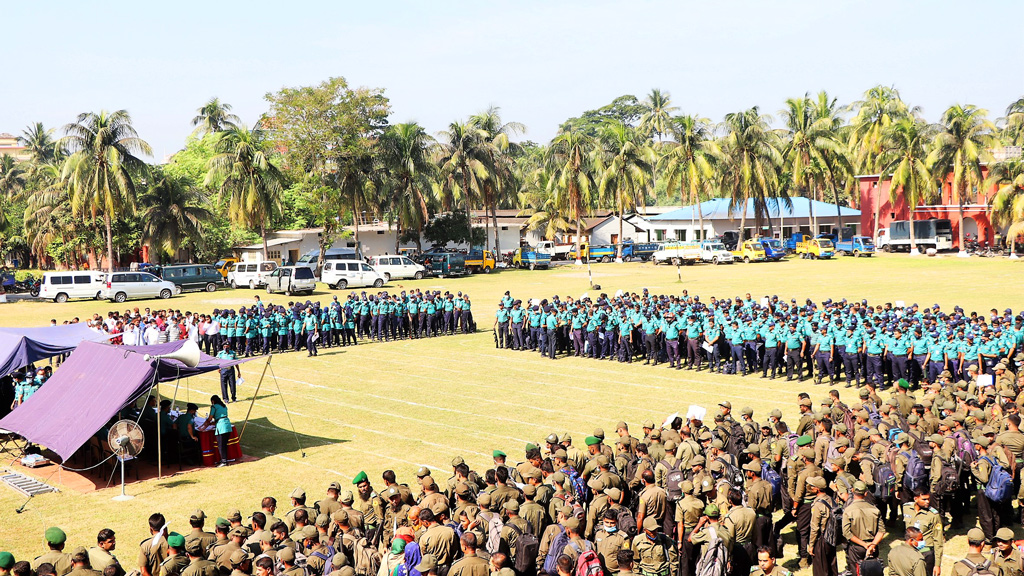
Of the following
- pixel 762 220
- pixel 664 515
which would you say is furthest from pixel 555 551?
pixel 762 220

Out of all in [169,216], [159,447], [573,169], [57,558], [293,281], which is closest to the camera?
[57,558]

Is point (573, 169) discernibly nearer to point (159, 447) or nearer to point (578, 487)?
point (159, 447)

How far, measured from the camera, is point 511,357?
23.1 m

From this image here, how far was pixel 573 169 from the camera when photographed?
178ft

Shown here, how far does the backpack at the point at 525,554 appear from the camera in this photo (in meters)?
8.00

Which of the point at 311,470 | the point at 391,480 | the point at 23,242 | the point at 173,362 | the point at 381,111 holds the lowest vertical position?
the point at 311,470

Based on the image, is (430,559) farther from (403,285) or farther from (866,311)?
(403,285)

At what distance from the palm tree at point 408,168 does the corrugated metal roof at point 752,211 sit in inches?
794

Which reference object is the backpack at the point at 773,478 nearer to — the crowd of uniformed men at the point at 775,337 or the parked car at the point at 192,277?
the crowd of uniformed men at the point at 775,337

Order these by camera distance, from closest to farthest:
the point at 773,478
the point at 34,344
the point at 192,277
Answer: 1. the point at 773,478
2. the point at 34,344
3. the point at 192,277

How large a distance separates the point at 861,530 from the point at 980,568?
131 centimetres

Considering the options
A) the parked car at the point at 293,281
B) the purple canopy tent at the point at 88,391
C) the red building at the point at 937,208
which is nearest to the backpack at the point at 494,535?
the purple canopy tent at the point at 88,391

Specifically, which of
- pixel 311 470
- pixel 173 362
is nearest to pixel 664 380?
pixel 311 470

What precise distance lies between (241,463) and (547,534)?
24.3ft
